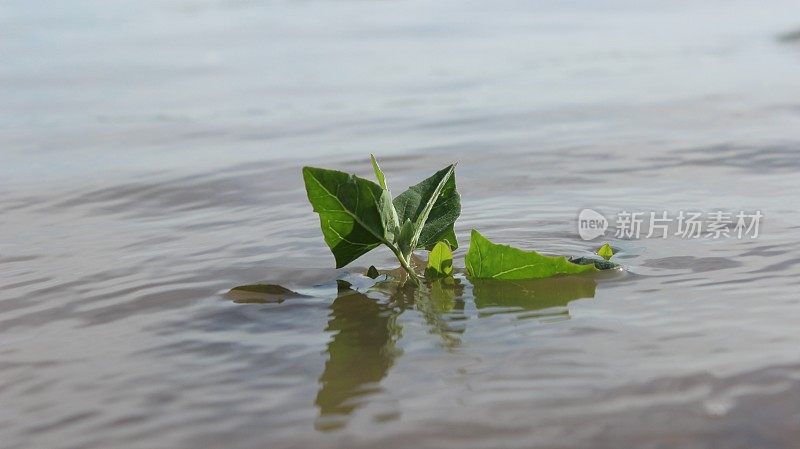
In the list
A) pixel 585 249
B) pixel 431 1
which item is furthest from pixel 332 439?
pixel 431 1

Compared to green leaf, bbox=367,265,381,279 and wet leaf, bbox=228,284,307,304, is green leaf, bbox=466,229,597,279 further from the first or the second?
wet leaf, bbox=228,284,307,304

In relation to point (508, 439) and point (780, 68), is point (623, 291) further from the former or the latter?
point (780, 68)

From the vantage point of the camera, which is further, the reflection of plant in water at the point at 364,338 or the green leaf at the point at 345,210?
the green leaf at the point at 345,210

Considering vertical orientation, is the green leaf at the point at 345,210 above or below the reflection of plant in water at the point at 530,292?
above

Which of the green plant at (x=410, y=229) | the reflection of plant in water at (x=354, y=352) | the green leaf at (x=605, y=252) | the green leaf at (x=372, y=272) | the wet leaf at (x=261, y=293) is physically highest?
the green plant at (x=410, y=229)
